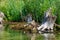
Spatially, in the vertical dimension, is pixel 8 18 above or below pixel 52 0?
below

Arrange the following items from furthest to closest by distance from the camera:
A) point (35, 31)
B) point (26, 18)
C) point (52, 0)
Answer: point (26, 18), point (52, 0), point (35, 31)

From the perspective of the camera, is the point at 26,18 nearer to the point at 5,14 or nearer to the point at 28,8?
the point at 28,8

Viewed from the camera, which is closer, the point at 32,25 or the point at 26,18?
the point at 32,25

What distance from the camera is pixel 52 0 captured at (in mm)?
36406

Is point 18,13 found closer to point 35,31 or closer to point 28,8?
point 28,8

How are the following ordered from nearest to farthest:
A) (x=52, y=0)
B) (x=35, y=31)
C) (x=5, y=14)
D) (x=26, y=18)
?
(x=35, y=31)
(x=52, y=0)
(x=26, y=18)
(x=5, y=14)

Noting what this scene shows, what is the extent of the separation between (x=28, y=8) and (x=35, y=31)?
11.9m

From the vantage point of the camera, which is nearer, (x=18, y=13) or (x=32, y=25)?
(x=32, y=25)

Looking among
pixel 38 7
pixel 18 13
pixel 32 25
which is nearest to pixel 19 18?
pixel 18 13

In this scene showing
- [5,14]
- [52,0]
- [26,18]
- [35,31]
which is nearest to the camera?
[35,31]

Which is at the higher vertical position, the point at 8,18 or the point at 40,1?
the point at 40,1

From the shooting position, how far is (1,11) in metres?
44.8

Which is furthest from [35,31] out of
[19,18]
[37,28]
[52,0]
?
[19,18]

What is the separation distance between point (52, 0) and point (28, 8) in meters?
3.62
